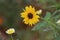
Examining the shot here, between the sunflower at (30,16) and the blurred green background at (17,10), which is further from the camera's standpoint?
the blurred green background at (17,10)

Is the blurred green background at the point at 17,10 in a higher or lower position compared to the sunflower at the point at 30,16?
higher

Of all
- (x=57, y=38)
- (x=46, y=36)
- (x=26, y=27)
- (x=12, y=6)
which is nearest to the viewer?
(x=57, y=38)

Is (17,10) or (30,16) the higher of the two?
(17,10)

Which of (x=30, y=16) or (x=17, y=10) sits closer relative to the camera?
(x=30, y=16)

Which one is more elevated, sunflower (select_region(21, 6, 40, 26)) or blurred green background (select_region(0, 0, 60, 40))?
blurred green background (select_region(0, 0, 60, 40))

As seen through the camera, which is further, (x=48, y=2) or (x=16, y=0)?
(x=16, y=0)

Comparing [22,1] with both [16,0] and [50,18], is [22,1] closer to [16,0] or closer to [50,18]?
[16,0]

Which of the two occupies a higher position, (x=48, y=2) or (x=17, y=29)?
(x=48, y=2)

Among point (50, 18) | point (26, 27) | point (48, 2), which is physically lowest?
point (50, 18)

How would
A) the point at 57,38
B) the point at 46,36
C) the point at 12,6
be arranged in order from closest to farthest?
the point at 57,38 < the point at 46,36 < the point at 12,6

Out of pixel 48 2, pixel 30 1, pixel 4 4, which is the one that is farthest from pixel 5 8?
pixel 48 2

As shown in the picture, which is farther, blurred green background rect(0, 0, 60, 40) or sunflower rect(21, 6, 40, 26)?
blurred green background rect(0, 0, 60, 40)
